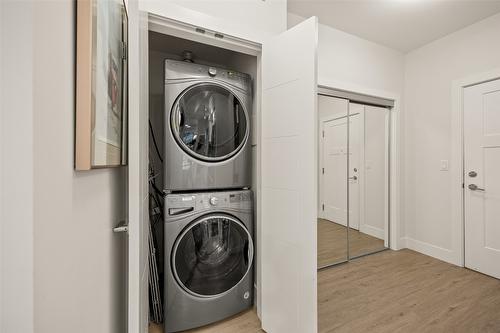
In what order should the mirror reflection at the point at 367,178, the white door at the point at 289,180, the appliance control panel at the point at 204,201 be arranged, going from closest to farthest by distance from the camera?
1. the white door at the point at 289,180
2. the appliance control panel at the point at 204,201
3. the mirror reflection at the point at 367,178

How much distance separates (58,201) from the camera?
22.0 inches

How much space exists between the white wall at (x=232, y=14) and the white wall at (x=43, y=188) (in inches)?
37.8

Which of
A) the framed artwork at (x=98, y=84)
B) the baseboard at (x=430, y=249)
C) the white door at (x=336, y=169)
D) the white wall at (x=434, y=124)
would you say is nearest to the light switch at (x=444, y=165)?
the white wall at (x=434, y=124)

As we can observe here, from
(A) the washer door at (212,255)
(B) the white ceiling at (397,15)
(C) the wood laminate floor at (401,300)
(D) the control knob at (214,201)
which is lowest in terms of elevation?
(C) the wood laminate floor at (401,300)

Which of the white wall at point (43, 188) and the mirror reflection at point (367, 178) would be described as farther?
the mirror reflection at point (367, 178)

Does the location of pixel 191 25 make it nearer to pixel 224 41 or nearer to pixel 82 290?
pixel 224 41

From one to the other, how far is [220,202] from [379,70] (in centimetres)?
272

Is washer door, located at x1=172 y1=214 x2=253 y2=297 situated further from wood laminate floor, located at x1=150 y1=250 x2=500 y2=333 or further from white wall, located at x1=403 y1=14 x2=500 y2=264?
white wall, located at x1=403 y1=14 x2=500 y2=264

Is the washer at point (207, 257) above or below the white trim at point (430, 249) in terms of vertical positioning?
above

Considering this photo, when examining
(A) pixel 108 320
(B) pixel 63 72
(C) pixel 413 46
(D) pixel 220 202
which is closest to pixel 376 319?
(D) pixel 220 202

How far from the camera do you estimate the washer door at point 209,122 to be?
1.65m

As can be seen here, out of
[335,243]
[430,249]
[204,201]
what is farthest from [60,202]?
[430,249]

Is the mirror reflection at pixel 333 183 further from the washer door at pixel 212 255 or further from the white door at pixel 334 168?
the washer door at pixel 212 255

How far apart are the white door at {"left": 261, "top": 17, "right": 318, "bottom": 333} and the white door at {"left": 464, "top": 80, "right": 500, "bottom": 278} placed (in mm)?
2417
